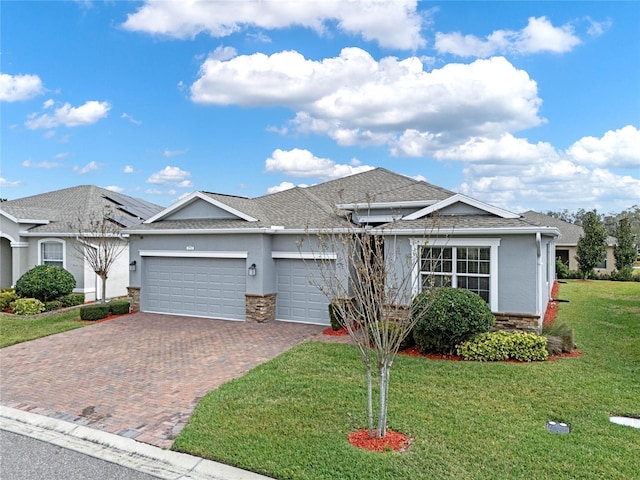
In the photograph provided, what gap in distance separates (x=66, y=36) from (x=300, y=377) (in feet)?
49.1

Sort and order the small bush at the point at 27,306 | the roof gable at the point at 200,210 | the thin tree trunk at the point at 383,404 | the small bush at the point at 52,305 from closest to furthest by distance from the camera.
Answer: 1. the thin tree trunk at the point at 383,404
2. the roof gable at the point at 200,210
3. the small bush at the point at 27,306
4. the small bush at the point at 52,305

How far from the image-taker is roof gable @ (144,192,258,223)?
15.6 meters

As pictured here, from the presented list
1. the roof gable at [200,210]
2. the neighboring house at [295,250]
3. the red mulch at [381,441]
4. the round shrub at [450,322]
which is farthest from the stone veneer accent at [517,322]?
the roof gable at [200,210]

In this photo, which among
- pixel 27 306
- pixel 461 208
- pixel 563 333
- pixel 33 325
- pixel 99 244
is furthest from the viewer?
pixel 99 244

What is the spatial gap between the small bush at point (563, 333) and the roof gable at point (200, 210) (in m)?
9.65

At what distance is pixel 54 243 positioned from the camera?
62.6ft

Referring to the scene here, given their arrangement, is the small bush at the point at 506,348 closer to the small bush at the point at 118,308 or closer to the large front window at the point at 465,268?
the large front window at the point at 465,268

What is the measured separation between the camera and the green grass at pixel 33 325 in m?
12.4

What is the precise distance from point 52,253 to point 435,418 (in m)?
18.8

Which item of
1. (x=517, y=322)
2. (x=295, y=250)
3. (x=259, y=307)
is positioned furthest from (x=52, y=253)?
(x=517, y=322)

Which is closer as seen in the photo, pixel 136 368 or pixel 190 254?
pixel 136 368

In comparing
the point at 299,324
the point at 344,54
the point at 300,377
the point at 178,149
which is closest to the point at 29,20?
the point at 178,149

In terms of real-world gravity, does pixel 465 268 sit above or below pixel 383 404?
above

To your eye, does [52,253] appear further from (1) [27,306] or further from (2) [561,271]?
(2) [561,271]
